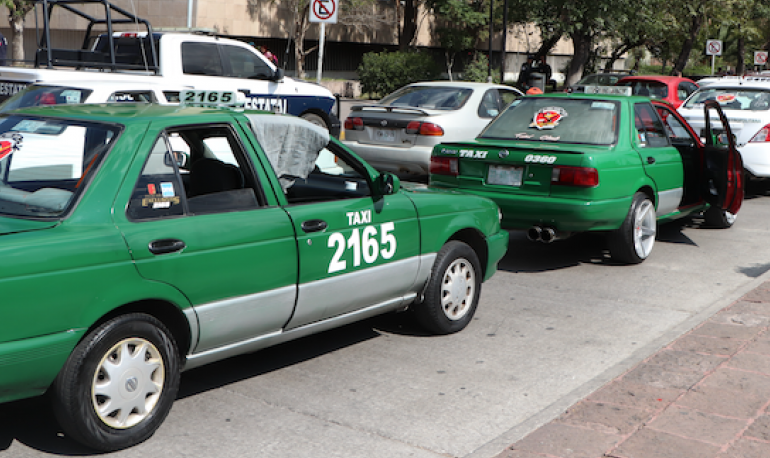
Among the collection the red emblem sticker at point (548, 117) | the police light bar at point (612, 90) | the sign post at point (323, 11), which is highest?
the sign post at point (323, 11)

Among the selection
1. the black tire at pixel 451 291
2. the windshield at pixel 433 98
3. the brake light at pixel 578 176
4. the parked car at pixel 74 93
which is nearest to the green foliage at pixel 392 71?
the windshield at pixel 433 98

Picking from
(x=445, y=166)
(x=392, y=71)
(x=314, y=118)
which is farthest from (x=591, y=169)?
(x=392, y=71)

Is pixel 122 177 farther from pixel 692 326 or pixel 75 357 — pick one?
pixel 692 326

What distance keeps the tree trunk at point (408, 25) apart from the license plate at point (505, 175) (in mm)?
34501

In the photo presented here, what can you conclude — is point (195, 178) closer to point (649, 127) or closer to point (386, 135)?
point (649, 127)

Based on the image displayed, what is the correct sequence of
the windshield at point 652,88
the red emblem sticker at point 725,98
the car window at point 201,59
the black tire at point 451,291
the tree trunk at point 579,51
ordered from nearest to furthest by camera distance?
the black tire at point 451,291
the car window at point 201,59
the red emblem sticker at point 725,98
the windshield at point 652,88
the tree trunk at point 579,51

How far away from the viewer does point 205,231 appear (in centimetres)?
424

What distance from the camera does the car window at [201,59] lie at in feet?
39.5

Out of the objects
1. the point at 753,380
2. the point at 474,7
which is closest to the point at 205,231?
the point at 753,380

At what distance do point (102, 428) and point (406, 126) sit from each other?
8.42m

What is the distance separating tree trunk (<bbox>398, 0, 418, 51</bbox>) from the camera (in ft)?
136

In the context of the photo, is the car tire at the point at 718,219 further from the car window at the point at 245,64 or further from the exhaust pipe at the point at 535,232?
the car window at the point at 245,64

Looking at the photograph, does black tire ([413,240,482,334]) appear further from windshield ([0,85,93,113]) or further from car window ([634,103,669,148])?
windshield ([0,85,93,113])

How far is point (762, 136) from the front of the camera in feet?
40.2
